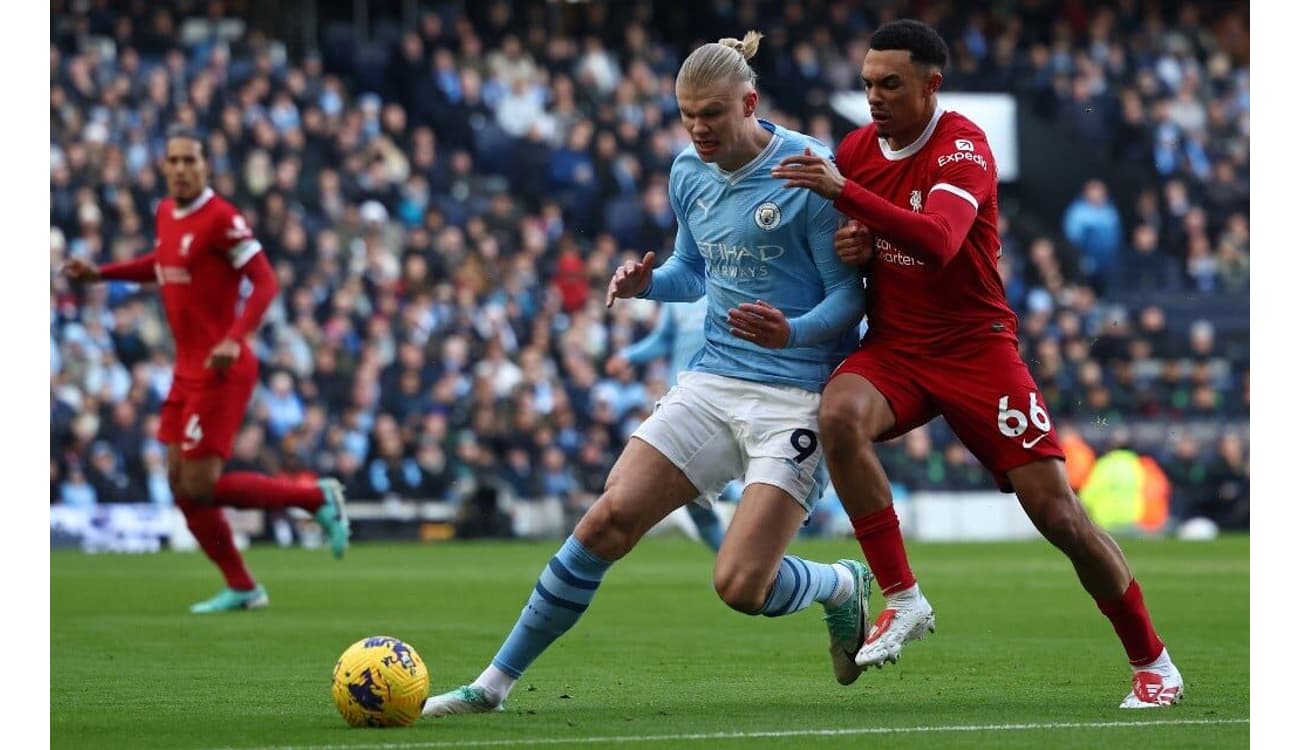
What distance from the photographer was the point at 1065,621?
1209 cm

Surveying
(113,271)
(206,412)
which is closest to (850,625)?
(206,412)

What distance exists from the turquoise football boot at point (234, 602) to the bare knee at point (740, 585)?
610 centimetres

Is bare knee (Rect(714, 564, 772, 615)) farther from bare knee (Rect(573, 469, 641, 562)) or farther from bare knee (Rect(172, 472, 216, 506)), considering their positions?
bare knee (Rect(172, 472, 216, 506))

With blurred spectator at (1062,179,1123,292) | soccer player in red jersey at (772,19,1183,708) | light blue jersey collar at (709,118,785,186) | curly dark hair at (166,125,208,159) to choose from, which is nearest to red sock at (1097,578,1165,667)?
soccer player in red jersey at (772,19,1183,708)

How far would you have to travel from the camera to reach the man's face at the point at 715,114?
713cm

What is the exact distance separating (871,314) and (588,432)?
15934 mm

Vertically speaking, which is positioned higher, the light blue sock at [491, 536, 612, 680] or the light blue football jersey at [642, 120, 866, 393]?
the light blue football jersey at [642, 120, 866, 393]

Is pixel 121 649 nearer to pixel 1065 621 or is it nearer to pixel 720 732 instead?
pixel 720 732

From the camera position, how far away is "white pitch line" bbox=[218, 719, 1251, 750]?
6270 mm

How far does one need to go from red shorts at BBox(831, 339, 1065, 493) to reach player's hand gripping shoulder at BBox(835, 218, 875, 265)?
15.6 inches

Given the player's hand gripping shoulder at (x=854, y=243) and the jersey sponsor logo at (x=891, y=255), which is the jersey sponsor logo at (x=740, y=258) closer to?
Answer: the player's hand gripping shoulder at (x=854, y=243)
